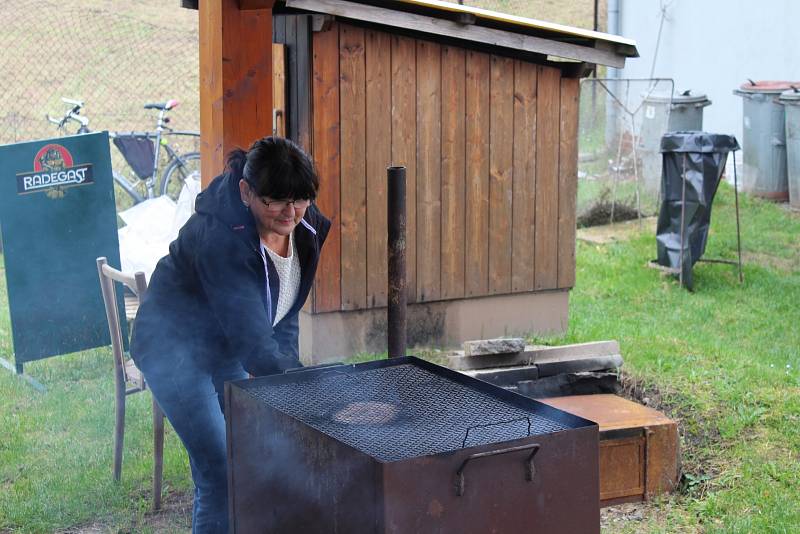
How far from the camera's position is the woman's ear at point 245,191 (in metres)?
3.20

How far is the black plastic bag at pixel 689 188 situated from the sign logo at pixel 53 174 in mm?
4880

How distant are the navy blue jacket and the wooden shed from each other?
8.82ft

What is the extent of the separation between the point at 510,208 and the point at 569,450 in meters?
4.39

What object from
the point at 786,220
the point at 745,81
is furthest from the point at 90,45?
the point at 786,220

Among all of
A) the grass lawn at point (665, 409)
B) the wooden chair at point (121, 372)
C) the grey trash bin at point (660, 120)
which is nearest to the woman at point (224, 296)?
the wooden chair at point (121, 372)

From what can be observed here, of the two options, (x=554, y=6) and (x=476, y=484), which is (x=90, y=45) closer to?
(x=554, y=6)

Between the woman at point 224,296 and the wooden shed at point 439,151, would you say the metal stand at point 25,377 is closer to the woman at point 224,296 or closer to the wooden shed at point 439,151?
the wooden shed at point 439,151

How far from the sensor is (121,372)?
4.98m

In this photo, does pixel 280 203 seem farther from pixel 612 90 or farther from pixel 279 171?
pixel 612 90

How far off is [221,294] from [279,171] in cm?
43

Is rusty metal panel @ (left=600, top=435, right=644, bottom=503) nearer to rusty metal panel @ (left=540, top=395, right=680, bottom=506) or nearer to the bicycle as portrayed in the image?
rusty metal panel @ (left=540, top=395, right=680, bottom=506)

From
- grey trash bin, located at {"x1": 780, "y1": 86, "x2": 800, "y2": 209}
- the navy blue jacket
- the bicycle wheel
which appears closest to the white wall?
grey trash bin, located at {"x1": 780, "y1": 86, "x2": 800, "y2": 209}

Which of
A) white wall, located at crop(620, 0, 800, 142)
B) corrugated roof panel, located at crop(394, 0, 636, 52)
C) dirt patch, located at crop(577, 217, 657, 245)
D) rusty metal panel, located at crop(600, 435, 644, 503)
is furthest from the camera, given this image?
white wall, located at crop(620, 0, 800, 142)

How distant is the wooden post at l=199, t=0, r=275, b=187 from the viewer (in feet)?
13.2
